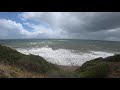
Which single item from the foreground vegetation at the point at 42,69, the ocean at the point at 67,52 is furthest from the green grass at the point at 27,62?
the ocean at the point at 67,52

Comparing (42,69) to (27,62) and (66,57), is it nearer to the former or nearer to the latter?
(27,62)

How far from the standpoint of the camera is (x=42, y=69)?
618cm

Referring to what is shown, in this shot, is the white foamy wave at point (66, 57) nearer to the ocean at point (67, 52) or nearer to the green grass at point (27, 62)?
the ocean at point (67, 52)

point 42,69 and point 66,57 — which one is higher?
point 66,57

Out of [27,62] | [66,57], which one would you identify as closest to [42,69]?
[27,62]

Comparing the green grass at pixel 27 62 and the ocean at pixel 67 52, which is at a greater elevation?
the ocean at pixel 67 52

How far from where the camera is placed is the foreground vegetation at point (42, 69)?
493cm

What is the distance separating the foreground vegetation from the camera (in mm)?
4926

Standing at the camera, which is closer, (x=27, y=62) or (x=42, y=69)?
(x=42, y=69)

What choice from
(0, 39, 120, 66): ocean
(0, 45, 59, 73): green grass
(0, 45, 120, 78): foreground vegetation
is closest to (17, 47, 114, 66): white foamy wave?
(0, 39, 120, 66): ocean
